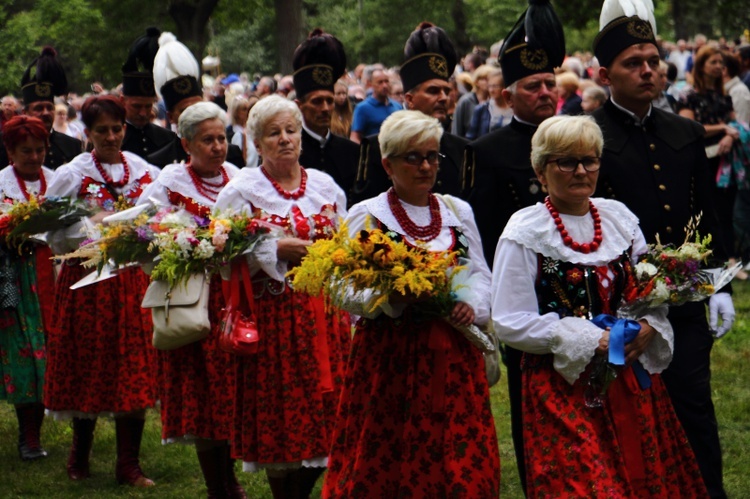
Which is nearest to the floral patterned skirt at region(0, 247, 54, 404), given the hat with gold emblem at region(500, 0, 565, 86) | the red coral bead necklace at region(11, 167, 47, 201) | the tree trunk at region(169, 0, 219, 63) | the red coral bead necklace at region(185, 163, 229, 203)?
the red coral bead necklace at region(11, 167, 47, 201)

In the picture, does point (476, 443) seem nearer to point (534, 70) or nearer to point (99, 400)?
point (534, 70)

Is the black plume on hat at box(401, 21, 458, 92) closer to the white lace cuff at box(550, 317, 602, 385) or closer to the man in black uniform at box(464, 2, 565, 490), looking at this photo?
the man in black uniform at box(464, 2, 565, 490)

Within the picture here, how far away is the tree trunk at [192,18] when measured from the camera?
102ft

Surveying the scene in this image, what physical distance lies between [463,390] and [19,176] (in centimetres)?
445

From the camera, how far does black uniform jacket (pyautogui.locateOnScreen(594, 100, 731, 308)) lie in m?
5.91

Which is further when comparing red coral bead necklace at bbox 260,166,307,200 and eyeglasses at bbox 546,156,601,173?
red coral bead necklace at bbox 260,166,307,200

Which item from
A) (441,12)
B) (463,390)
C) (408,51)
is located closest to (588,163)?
(463,390)

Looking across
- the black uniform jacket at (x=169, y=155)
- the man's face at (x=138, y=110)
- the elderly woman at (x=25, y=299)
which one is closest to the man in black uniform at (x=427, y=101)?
the black uniform jacket at (x=169, y=155)

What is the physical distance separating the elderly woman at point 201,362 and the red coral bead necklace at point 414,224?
1486 mm

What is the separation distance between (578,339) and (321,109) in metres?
3.42

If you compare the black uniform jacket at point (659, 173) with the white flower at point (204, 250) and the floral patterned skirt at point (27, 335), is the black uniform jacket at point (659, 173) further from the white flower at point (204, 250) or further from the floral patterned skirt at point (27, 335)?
the floral patterned skirt at point (27, 335)

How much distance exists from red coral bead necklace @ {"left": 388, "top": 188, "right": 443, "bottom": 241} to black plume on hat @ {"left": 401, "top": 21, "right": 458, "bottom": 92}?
6.33 ft

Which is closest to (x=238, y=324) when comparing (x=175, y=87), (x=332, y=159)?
(x=332, y=159)

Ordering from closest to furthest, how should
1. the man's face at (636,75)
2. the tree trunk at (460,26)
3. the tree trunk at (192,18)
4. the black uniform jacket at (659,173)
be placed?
1. the black uniform jacket at (659,173)
2. the man's face at (636,75)
3. the tree trunk at (192,18)
4. the tree trunk at (460,26)
